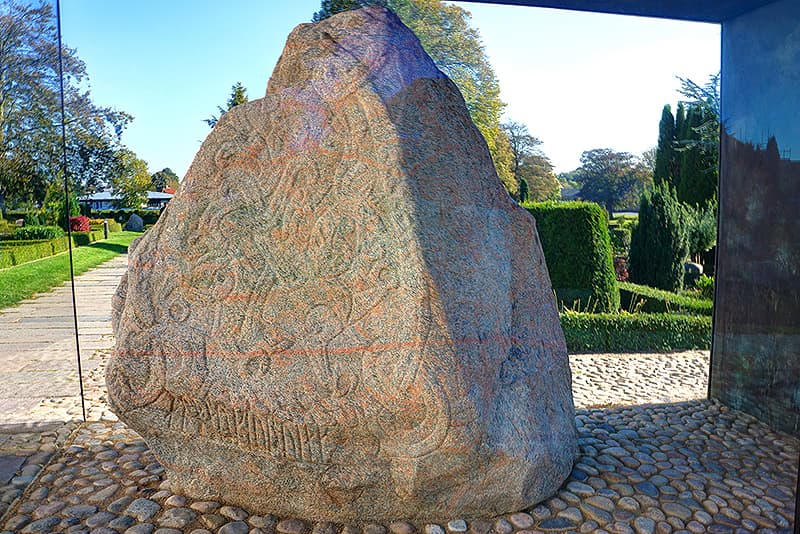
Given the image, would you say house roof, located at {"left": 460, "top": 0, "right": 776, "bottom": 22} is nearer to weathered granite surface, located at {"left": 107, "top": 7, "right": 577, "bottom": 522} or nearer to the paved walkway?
weathered granite surface, located at {"left": 107, "top": 7, "right": 577, "bottom": 522}

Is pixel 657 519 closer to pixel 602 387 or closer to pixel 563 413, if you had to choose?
pixel 563 413

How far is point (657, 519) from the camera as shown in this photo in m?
3.02

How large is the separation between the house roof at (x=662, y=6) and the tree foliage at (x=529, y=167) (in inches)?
304

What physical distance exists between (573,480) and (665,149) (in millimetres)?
12388

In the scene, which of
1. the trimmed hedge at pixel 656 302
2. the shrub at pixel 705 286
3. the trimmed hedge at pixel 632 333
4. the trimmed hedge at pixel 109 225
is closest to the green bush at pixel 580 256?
the trimmed hedge at pixel 656 302

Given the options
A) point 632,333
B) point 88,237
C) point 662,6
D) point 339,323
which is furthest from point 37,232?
point 632,333

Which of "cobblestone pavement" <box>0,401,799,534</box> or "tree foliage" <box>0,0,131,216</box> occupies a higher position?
"tree foliage" <box>0,0,131,216</box>

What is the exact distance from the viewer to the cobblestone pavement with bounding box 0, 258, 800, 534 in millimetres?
2920

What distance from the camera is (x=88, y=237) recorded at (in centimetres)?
510

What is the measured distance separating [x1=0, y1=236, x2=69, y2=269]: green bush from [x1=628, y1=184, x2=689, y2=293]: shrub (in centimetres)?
1008

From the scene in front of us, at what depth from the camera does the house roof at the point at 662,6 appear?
457cm

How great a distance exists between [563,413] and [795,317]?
7.13 feet

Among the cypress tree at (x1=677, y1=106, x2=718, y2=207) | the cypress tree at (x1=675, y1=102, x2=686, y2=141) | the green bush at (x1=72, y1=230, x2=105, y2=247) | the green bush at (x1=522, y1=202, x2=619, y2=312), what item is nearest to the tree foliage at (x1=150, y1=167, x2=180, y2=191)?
the green bush at (x1=72, y1=230, x2=105, y2=247)

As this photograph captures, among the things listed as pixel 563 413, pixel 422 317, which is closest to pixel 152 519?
pixel 422 317
